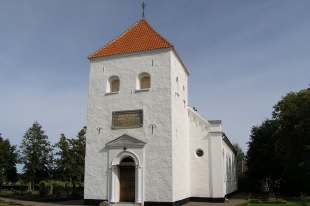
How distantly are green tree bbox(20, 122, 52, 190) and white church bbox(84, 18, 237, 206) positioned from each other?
24527mm

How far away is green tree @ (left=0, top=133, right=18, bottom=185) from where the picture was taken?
4806cm

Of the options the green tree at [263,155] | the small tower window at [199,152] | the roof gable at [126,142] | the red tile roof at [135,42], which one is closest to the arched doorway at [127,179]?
the roof gable at [126,142]

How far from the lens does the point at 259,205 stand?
25.3 m

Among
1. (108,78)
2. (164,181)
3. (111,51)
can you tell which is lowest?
(164,181)

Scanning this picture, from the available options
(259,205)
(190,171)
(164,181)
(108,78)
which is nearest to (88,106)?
(108,78)

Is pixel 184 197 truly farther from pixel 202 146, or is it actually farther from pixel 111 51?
pixel 111 51

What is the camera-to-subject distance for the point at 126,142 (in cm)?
2411

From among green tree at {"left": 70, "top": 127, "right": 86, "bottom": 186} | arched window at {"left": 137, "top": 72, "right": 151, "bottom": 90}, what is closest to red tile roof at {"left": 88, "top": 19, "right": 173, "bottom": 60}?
arched window at {"left": 137, "top": 72, "right": 151, "bottom": 90}

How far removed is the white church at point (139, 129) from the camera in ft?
77.3

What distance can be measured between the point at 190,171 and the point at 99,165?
7.87 m

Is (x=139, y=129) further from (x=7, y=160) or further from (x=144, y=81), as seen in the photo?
(x=7, y=160)

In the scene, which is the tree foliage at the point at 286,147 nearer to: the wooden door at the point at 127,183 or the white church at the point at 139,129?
the white church at the point at 139,129

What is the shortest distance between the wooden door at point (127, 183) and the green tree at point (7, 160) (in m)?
29.7

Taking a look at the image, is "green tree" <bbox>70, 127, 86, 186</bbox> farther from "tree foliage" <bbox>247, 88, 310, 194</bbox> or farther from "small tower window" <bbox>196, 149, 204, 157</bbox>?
"tree foliage" <bbox>247, 88, 310, 194</bbox>
